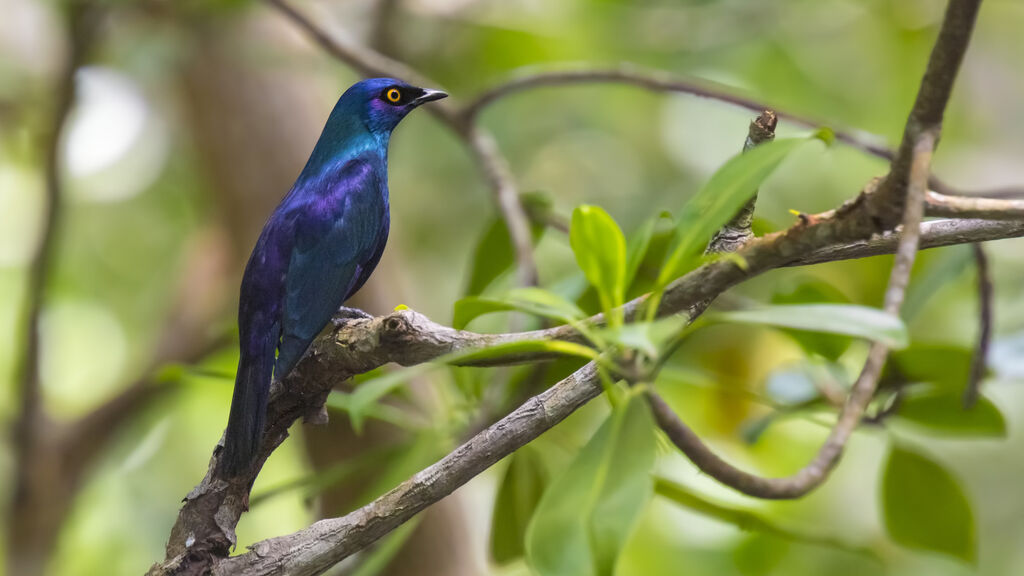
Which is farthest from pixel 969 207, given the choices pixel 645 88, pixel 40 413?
pixel 40 413

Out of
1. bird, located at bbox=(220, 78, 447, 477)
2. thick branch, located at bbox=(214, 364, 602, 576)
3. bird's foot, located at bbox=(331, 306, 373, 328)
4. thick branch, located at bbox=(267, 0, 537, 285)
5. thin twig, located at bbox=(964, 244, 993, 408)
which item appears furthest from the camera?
thick branch, located at bbox=(267, 0, 537, 285)

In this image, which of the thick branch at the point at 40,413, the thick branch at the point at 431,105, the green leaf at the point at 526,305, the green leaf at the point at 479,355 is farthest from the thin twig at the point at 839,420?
the thick branch at the point at 40,413

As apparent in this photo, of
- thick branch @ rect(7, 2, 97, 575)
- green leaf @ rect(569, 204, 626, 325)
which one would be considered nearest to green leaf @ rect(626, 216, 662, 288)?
green leaf @ rect(569, 204, 626, 325)

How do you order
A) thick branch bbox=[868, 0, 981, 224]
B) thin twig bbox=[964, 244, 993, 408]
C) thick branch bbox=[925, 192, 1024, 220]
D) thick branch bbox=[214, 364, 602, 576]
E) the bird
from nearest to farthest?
1. thick branch bbox=[868, 0, 981, 224]
2. thick branch bbox=[925, 192, 1024, 220]
3. thick branch bbox=[214, 364, 602, 576]
4. the bird
5. thin twig bbox=[964, 244, 993, 408]

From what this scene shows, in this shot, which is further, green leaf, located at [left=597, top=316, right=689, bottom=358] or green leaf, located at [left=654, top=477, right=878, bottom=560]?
green leaf, located at [left=654, top=477, right=878, bottom=560]

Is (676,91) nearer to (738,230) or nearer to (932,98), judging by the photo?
(738,230)

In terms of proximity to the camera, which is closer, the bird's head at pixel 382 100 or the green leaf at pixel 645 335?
the green leaf at pixel 645 335

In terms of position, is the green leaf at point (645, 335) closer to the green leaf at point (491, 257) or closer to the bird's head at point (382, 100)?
the bird's head at point (382, 100)

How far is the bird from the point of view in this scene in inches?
56.5

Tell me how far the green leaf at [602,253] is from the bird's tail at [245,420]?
1.77 ft

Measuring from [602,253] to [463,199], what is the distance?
438cm

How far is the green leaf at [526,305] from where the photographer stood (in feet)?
4.09

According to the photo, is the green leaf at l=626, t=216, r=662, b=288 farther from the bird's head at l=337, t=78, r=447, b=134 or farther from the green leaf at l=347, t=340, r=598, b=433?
the bird's head at l=337, t=78, r=447, b=134

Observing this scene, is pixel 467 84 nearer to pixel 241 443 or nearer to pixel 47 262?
pixel 47 262
